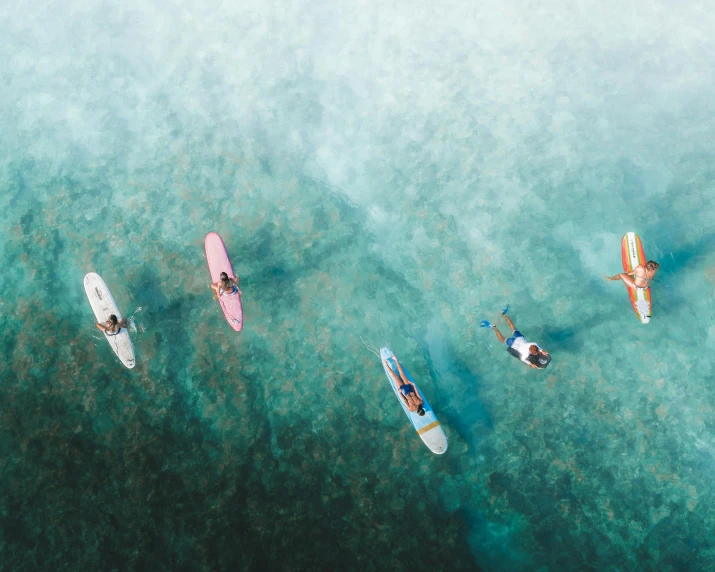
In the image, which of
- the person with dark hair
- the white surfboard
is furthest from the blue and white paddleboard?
the person with dark hair

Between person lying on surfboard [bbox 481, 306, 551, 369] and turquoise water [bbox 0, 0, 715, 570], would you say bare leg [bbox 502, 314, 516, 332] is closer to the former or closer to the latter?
person lying on surfboard [bbox 481, 306, 551, 369]

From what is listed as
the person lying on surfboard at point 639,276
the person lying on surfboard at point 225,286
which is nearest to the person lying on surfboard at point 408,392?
the person lying on surfboard at point 225,286

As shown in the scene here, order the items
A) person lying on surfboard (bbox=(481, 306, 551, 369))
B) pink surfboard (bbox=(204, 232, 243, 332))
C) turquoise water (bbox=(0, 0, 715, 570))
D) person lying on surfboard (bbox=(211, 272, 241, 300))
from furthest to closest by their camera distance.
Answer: pink surfboard (bbox=(204, 232, 243, 332)) < person lying on surfboard (bbox=(211, 272, 241, 300)) < turquoise water (bbox=(0, 0, 715, 570)) < person lying on surfboard (bbox=(481, 306, 551, 369))

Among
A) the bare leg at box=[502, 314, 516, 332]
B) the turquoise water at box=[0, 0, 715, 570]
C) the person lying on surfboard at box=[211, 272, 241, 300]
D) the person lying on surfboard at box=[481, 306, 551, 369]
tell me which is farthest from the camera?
the bare leg at box=[502, 314, 516, 332]

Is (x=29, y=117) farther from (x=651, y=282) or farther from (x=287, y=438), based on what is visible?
(x=651, y=282)

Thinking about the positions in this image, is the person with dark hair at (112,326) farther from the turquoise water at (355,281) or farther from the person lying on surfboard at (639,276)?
the person lying on surfboard at (639,276)

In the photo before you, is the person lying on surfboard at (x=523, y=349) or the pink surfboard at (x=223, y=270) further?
the pink surfboard at (x=223, y=270)

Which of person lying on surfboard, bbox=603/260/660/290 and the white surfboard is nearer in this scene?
person lying on surfboard, bbox=603/260/660/290
